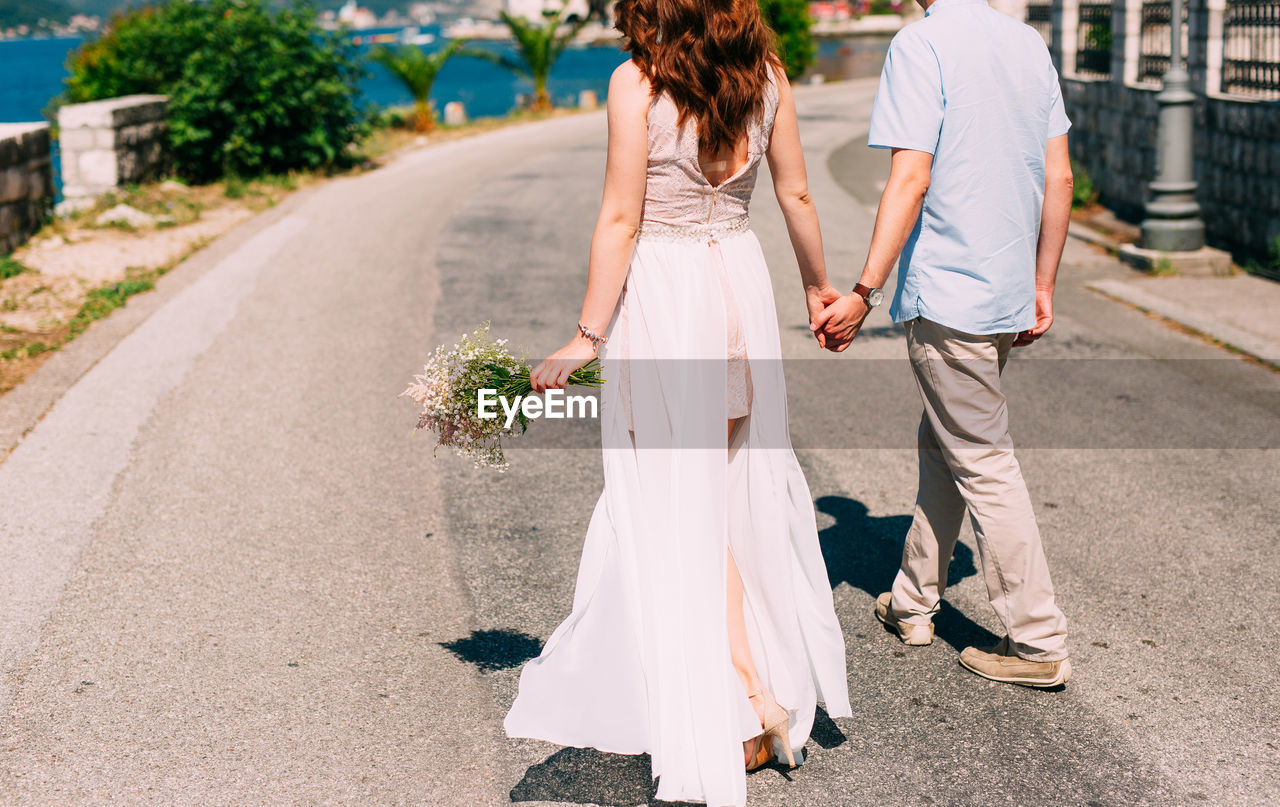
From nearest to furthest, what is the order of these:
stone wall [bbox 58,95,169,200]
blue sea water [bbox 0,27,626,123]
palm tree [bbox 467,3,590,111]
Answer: stone wall [bbox 58,95,169,200] → palm tree [bbox 467,3,590,111] → blue sea water [bbox 0,27,626,123]

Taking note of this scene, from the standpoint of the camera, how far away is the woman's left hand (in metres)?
2.97

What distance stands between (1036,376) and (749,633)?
14.7ft

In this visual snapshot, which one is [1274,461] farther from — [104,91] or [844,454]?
[104,91]

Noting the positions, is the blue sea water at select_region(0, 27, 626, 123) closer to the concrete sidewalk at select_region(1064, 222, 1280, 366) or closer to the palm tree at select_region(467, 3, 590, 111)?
the palm tree at select_region(467, 3, 590, 111)

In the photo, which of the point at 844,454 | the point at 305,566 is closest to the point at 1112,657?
the point at 844,454

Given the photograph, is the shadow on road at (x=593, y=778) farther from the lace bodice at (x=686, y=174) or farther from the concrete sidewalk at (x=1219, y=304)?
the concrete sidewalk at (x=1219, y=304)

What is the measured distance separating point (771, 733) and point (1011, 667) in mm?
950

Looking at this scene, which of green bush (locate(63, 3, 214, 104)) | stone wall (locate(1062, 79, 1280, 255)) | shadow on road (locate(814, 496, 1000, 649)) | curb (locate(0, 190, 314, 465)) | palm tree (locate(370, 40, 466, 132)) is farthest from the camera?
palm tree (locate(370, 40, 466, 132))

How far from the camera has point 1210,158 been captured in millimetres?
11219

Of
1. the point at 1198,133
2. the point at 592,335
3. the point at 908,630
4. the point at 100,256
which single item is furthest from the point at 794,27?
the point at 592,335

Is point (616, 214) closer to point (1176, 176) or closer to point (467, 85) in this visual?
point (1176, 176)

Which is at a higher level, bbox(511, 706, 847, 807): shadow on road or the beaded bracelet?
the beaded bracelet

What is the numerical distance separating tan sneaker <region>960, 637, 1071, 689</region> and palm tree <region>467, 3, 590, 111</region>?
2420cm

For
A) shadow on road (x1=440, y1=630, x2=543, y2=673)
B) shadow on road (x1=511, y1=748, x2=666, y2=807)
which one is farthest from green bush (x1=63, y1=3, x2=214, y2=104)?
shadow on road (x1=511, y1=748, x2=666, y2=807)
